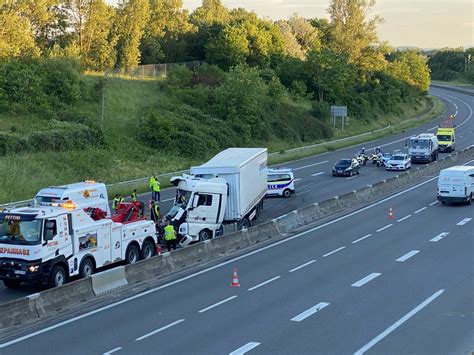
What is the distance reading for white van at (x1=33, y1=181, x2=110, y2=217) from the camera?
2680cm

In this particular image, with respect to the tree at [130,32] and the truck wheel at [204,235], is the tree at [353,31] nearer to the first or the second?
the tree at [130,32]

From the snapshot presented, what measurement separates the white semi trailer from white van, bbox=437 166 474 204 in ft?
37.9

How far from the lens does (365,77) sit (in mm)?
106562

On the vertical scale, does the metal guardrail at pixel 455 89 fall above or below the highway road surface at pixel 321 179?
above

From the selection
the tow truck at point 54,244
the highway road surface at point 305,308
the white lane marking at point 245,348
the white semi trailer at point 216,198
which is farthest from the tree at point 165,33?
the white lane marking at point 245,348

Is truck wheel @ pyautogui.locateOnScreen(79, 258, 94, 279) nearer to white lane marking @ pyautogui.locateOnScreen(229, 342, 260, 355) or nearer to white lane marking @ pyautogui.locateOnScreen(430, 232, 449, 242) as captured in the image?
white lane marking @ pyautogui.locateOnScreen(229, 342, 260, 355)

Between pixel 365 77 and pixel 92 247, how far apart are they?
296 ft

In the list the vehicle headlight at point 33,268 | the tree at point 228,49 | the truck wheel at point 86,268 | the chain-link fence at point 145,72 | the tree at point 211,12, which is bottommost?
the truck wheel at point 86,268

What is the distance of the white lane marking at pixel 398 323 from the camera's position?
15148 millimetres

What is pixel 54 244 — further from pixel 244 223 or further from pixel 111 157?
pixel 111 157

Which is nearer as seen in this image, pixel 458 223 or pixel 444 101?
pixel 458 223

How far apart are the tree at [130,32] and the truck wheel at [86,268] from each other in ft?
185

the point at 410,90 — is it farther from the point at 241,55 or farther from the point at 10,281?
the point at 10,281

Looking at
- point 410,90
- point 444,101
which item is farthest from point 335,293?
point 444,101
